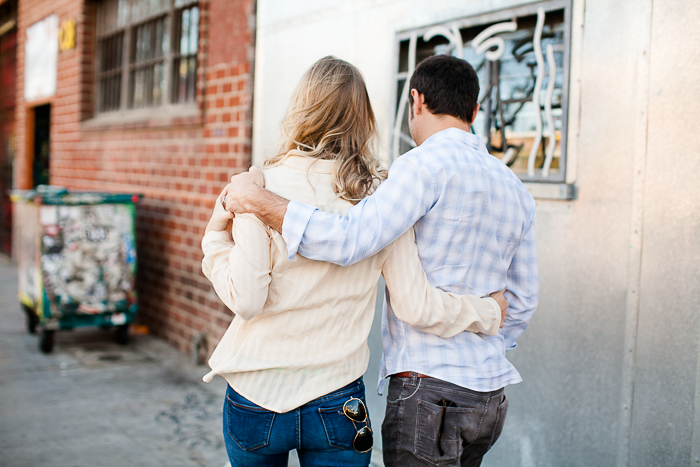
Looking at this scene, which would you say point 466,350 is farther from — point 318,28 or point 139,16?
point 139,16

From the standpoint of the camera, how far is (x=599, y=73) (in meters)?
2.92

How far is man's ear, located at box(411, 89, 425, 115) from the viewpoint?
76.7 inches

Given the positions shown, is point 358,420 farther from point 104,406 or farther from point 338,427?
point 104,406

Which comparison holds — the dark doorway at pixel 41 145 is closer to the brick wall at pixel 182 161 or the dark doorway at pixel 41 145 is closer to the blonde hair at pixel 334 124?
the brick wall at pixel 182 161

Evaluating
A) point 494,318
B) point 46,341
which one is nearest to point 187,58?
point 46,341

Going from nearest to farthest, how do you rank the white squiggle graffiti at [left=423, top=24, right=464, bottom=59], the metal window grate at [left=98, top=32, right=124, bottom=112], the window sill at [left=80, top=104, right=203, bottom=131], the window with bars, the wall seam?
1. the wall seam
2. the white squiggle graffiti at [left=423, top=24, right=464, bottom=59]
3. the window sill at [left=80, top=104, right=203, bottom=131]
4. the window with bars
5. the metal window grate at [left=98, top=32, right=124, bottom=112]

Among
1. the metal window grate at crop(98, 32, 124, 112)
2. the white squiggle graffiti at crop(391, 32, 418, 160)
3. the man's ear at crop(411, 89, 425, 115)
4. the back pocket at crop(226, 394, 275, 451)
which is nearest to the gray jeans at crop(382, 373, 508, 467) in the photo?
the back pocket at crop(226, 394, 275, 451)

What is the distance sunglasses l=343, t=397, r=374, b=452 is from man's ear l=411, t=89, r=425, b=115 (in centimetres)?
89

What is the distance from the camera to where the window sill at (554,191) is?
302 centimetres

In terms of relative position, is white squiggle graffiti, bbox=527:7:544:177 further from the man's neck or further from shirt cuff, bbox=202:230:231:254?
shirt cuff, bbox=202:230:231:254

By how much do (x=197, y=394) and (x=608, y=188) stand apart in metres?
3.29

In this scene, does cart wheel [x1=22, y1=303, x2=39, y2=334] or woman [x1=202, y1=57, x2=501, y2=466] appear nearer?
woman [x1=202, y1=57, x2=501, y2=466]

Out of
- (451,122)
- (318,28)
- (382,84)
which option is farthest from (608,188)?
(318,28)

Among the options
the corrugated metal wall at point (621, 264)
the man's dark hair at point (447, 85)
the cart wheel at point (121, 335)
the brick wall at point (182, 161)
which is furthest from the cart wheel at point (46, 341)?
the man's dark hair at point (447, 85)
